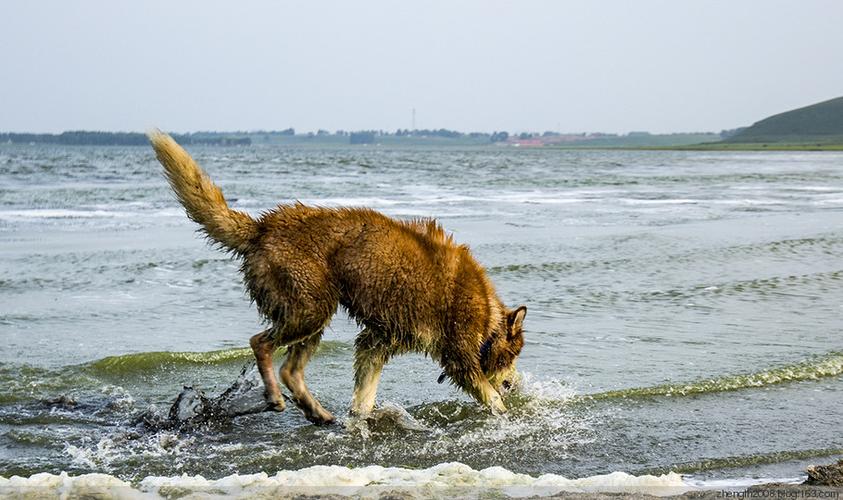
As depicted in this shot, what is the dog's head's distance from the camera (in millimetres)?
7492

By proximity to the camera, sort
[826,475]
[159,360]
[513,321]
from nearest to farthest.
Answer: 1. [826,475]
2. [513,321]
3. [159,360]

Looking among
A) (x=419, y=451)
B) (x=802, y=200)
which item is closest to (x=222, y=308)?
(x=419, y=451)

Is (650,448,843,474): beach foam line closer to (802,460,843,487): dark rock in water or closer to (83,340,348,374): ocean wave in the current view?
(802,460,843,487): dark rock in water

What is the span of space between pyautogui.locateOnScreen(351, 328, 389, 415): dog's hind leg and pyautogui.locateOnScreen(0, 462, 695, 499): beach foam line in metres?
1.52

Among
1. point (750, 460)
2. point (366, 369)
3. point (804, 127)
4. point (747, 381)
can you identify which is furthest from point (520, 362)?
point (804, 127)

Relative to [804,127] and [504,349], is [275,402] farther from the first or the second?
[804,127]

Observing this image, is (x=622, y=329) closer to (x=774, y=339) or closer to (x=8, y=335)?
(x=774, y=339)

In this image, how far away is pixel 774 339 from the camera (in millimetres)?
9805

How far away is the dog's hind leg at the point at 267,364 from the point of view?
687 centimetres

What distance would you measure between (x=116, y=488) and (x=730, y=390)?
4900 mm

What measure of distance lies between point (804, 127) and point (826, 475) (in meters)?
145

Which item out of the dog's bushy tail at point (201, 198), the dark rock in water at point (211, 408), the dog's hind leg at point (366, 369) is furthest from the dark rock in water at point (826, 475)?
the dog's bushy tail at point (201, 198)

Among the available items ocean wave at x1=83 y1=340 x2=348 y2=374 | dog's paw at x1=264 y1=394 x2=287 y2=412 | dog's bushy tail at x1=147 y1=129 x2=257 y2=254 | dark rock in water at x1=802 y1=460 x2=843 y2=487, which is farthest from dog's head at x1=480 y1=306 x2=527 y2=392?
dark rock in water at x1=802 y1=460 x2=843 y2=487

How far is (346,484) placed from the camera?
17.8 ft
